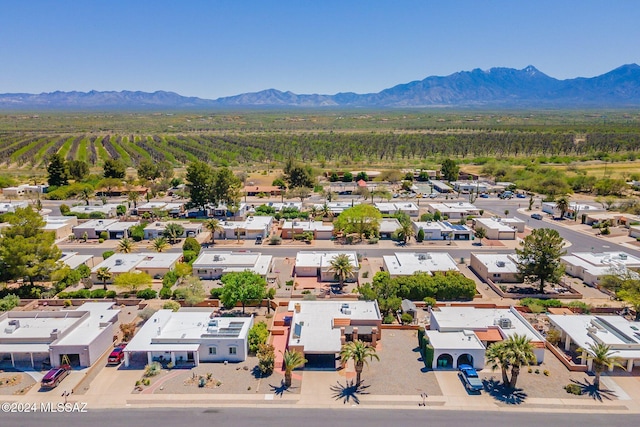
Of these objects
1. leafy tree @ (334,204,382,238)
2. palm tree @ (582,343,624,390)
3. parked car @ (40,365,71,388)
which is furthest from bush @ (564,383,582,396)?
leafy tree @ (334,204,382,238)

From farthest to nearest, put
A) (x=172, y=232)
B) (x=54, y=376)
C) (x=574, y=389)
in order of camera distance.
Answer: (x=172, y=232), (x=54, y=376), (x=574, y=389)

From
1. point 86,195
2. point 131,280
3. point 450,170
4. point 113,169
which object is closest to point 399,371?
point 131,280

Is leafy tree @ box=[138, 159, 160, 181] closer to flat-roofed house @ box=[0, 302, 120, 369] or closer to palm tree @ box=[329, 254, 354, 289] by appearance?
flat-roofed house @ box=[0, 302, 120, 369]

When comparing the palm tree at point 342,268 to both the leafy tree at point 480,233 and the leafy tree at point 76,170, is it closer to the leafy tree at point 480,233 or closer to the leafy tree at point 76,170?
the leafy tree at point 480,233

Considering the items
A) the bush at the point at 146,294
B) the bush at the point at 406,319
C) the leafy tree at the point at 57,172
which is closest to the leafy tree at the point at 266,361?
the bush at the point at 406,319

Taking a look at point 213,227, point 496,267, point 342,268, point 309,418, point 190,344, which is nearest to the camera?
point 309,418

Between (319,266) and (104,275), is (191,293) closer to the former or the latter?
(104,275)

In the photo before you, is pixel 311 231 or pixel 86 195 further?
pixel 86 195
